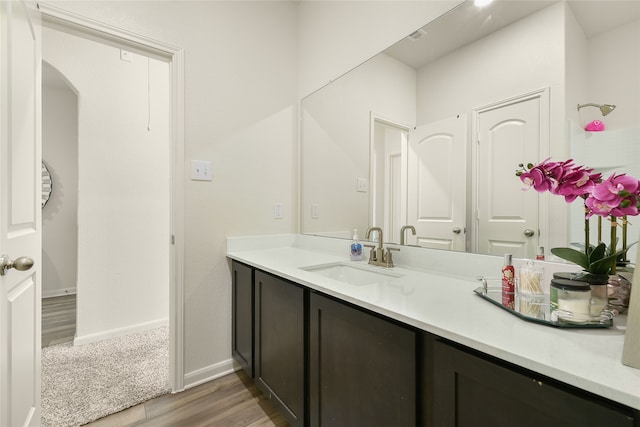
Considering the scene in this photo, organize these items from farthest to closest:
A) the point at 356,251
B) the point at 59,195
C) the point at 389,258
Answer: the point at 59,195 < the point at 356,251 < the point at 389,258

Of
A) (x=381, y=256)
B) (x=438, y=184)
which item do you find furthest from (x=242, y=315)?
(x=438, y=184)

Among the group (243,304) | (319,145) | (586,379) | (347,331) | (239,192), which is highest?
(319,145)

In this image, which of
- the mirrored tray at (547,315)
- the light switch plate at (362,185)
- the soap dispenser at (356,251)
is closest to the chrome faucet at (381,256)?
the soap dispenser at (356,251)

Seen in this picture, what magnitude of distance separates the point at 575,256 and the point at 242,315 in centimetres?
160

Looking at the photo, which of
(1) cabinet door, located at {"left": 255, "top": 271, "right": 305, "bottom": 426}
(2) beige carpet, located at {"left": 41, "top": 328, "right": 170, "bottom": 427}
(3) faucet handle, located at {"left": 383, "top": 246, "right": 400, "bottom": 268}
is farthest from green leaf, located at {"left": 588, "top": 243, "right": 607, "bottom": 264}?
(2) beige carpet, located at {"left": 41, "top": 328, "right": 170, "bottom": 427}

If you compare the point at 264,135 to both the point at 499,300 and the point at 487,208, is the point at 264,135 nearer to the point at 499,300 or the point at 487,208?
the point at 487,208

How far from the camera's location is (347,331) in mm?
949

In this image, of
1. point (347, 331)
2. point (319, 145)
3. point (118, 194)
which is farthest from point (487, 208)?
point (118, 194)

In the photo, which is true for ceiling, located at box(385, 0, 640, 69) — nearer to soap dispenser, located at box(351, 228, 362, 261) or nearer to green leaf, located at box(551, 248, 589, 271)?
green leaf, located at box(551, 248, 589, 271)

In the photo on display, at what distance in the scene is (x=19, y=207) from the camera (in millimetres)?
999

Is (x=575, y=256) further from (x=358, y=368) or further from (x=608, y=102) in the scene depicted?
(x=358, y=368)

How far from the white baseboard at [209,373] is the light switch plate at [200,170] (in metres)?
1.21

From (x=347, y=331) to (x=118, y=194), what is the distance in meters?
2.46

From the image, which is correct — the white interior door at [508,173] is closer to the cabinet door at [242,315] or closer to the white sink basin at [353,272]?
the white sink basin at [353,272]
